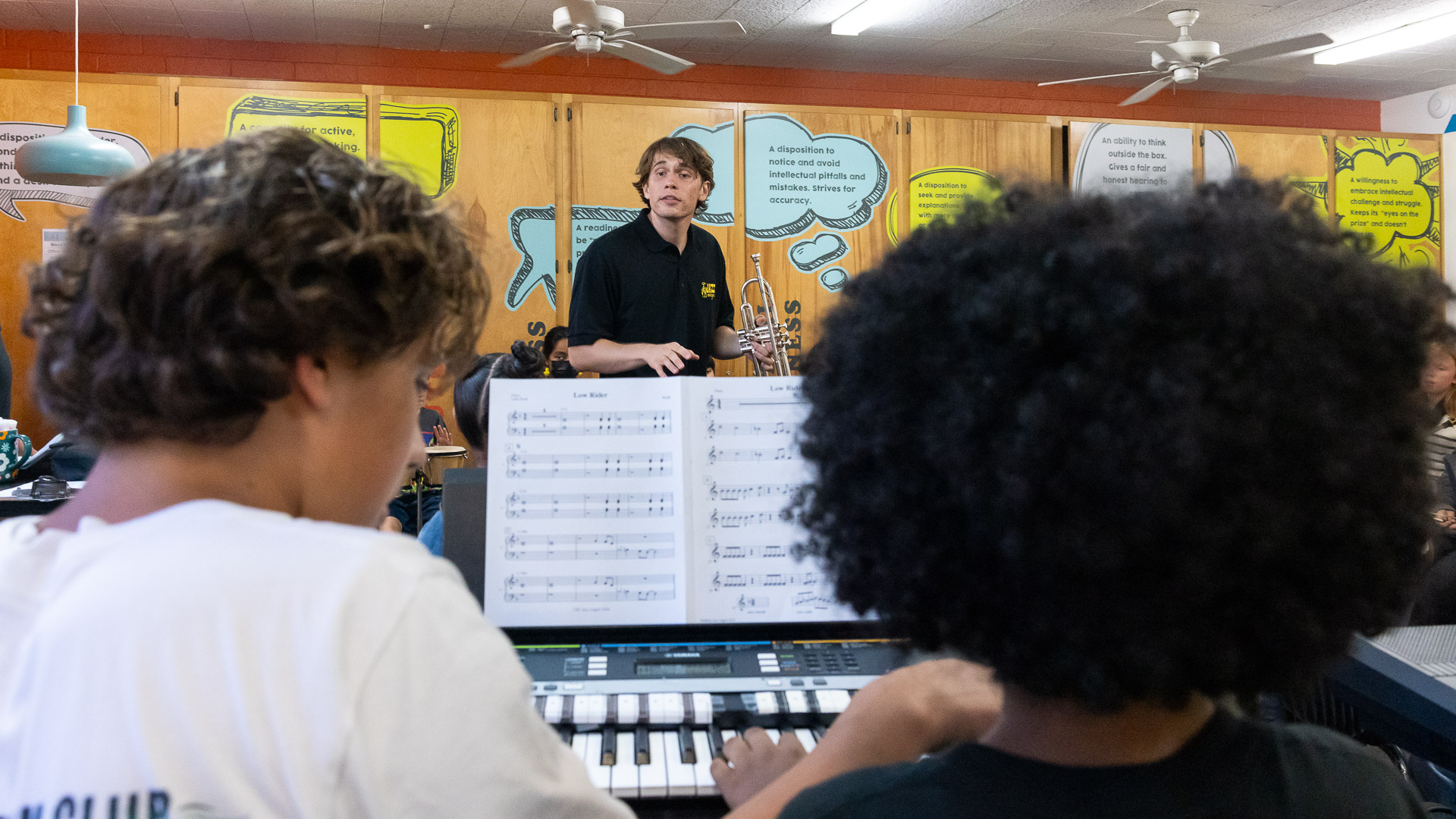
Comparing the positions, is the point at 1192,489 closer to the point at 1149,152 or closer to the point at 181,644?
the point at 181,644

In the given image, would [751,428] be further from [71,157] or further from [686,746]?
[71,157]

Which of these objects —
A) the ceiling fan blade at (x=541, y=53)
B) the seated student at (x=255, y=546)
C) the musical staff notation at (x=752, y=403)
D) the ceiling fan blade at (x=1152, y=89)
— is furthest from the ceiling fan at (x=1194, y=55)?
the seated student at (x=255, y=546)

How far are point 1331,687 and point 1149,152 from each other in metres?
4.86

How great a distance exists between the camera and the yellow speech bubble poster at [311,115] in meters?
4.64

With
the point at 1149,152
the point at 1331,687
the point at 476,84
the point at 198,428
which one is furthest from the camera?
the point at 476,84

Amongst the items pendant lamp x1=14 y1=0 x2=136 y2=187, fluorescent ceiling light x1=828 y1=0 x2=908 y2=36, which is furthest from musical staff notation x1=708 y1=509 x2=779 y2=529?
fluorescent ceiling light x1=828 y1=0 x2=908 y2=36

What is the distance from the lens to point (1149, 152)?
548 cm

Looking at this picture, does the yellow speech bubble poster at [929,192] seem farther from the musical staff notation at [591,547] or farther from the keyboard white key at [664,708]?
the keyboard white key at [664,708]

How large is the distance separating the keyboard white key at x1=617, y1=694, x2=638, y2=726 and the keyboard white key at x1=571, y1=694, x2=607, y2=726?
0.01 metres

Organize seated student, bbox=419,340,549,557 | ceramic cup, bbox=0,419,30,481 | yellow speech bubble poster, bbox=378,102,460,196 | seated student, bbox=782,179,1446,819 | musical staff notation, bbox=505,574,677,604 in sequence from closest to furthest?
seated student, bbox=782,179,1446,819
musical staff notation, bbox=505,574,677,604
seated student, bbox=419,340,549,557
ceramic cup, bbox=0,419,30,481
yellow speech bubble poster, bbox=378,102,460,196

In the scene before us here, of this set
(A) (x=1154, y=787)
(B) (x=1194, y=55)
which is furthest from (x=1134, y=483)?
(B) (x=1194, y=55)

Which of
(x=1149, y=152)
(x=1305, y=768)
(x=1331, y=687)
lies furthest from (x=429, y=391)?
(x=1149, y=152)

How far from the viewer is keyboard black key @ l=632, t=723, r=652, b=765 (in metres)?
0.98

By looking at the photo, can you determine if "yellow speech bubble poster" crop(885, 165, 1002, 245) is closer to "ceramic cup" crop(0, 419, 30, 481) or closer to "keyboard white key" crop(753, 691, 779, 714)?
"ceramic cup" crop(0, 419, 30, 481)
